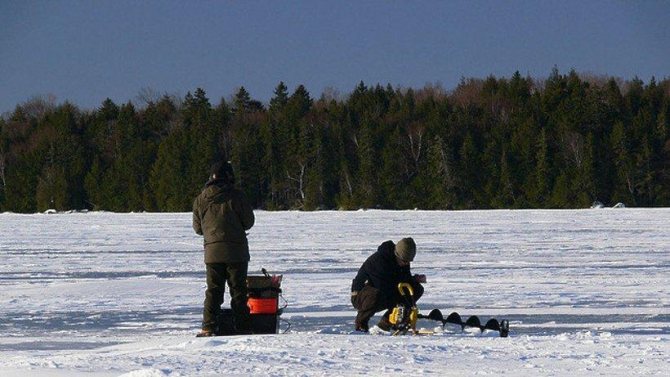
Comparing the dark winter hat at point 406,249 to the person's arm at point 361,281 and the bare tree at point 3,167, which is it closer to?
the person's arm at point 361,281

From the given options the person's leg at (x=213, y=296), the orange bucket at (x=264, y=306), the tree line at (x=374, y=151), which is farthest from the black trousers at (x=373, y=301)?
the tree line at (x=374, y=151)

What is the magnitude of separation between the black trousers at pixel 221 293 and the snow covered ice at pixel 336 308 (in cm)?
54

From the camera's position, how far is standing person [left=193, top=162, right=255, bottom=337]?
29.7 feet

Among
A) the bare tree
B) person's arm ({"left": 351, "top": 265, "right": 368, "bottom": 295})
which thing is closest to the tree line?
the bare tree

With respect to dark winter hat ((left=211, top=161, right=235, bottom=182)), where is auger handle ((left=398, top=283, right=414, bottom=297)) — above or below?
below

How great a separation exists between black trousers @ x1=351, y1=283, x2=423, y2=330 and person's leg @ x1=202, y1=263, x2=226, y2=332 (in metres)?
1.30

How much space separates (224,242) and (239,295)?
49cm

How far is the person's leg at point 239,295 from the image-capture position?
29.9 ft

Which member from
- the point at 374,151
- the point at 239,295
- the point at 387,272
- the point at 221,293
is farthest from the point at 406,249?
the point at 374,151

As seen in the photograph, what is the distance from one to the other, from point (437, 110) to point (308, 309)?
59812 millimetres

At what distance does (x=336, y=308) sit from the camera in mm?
11805

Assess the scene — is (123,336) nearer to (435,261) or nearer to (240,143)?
(435,261)

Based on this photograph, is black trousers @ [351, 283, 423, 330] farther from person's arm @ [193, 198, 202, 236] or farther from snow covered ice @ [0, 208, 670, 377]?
person's arm @ [193, 198, 202, 236]

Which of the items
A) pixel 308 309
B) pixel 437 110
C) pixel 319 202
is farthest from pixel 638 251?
pixel 437 110
